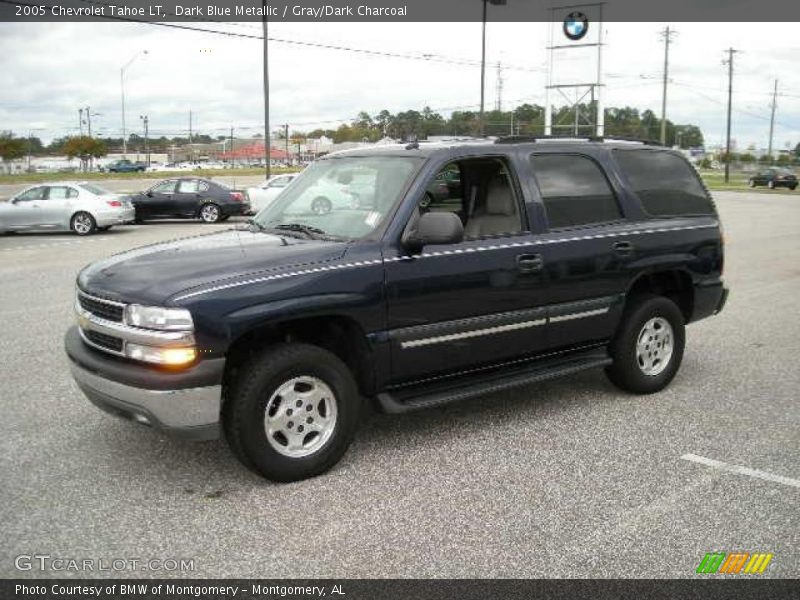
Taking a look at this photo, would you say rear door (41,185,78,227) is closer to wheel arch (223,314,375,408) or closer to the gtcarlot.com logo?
wheel arch (223,314,375,408)

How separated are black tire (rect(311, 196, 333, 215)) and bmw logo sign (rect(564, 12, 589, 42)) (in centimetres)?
4080

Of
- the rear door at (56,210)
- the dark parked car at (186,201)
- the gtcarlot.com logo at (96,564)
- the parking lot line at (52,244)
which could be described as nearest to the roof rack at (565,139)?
the gtcarlot.com logo at (96,564)

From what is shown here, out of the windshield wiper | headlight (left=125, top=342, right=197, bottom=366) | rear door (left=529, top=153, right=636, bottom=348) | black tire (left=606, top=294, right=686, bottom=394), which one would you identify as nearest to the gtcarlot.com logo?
headlight (left=125, top=342, right=197, bottom=366)

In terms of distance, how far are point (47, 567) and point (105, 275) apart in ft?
5.38

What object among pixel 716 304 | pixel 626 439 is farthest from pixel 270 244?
pixel 716 304

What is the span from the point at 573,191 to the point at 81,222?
57.3ft

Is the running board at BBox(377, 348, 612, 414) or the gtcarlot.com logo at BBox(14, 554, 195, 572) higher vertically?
the running board at BBox(377, 348, 612, 414)

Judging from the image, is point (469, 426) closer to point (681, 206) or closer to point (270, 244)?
point (270, 244)

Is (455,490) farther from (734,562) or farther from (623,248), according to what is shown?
(623,248)

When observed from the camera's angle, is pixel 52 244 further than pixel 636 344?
Yes

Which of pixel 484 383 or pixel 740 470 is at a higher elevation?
pixel 484 383

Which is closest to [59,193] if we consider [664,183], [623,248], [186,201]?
[186,201]

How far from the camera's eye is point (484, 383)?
16.6ft

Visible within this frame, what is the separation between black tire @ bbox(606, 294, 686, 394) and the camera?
5863 millimetres
